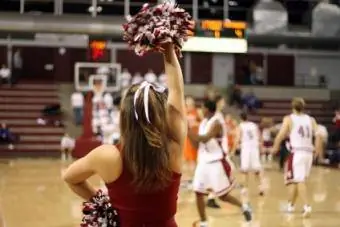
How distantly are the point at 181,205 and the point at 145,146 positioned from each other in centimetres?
748

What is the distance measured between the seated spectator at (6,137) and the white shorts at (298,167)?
1415cm

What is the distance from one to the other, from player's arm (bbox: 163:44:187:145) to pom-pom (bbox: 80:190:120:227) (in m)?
0.38

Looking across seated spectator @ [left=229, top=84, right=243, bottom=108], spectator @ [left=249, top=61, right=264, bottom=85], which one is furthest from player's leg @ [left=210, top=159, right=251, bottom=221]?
spectator @ [left=249, top=61, right=264, bottom=85]

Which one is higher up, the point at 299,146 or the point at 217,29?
the point at 217,29

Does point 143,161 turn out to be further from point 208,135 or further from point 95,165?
point 208,135

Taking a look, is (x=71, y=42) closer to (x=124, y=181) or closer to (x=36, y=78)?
(x=36, y=78)

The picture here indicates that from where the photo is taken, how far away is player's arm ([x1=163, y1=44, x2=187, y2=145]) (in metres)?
2.58

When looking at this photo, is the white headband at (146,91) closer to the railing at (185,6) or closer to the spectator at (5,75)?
the spectator at (5,75)

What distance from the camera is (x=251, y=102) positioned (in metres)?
24.5

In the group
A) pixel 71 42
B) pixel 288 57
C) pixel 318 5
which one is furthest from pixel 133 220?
pixel 288 57

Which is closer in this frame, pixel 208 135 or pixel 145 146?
pixel 145 146

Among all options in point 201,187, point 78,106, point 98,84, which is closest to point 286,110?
point 98,84

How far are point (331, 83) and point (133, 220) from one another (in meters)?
28.3

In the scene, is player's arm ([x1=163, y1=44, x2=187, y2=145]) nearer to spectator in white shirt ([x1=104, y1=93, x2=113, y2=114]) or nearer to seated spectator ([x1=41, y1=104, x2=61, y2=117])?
spectator in white shirt ([x1=104, y1=93, x2=113, y2=114])
